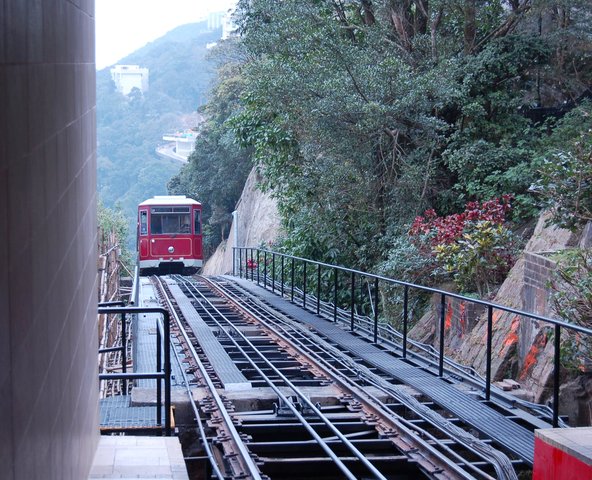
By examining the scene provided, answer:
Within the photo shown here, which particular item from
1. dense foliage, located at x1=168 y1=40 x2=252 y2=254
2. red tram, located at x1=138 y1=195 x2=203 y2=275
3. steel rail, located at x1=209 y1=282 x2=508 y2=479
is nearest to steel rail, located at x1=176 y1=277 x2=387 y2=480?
steel rail, located at x1=209 y1=282 x2=508 y2=479

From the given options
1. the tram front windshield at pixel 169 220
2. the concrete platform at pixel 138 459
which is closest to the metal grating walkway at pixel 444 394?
the concrete platform at pixel 138 459

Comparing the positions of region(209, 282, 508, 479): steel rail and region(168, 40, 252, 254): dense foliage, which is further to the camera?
region(168, 40, 252, 254): dense foliage

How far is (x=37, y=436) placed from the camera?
263 centimetres

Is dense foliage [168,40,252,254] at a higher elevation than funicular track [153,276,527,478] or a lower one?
higher

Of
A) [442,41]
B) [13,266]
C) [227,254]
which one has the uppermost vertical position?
[442,41]

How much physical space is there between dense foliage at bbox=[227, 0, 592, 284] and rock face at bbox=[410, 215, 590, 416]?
316 centimetres

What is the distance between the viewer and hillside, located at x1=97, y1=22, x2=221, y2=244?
76750 mm

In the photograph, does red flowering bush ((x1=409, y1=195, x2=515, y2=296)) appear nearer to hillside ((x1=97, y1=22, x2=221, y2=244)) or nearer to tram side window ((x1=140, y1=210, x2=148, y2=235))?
tram side window ((x1=140, y1=210, x2=148, y2=235))

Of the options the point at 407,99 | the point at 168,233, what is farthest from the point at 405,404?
the point at 168,233

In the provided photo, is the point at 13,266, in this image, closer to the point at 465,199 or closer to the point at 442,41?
the point at 465,199

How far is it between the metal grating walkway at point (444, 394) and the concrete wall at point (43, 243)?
130 inches

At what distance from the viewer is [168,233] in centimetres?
2784

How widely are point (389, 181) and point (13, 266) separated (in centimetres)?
1518

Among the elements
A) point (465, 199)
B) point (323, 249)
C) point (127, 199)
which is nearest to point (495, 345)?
point (465, 199)
